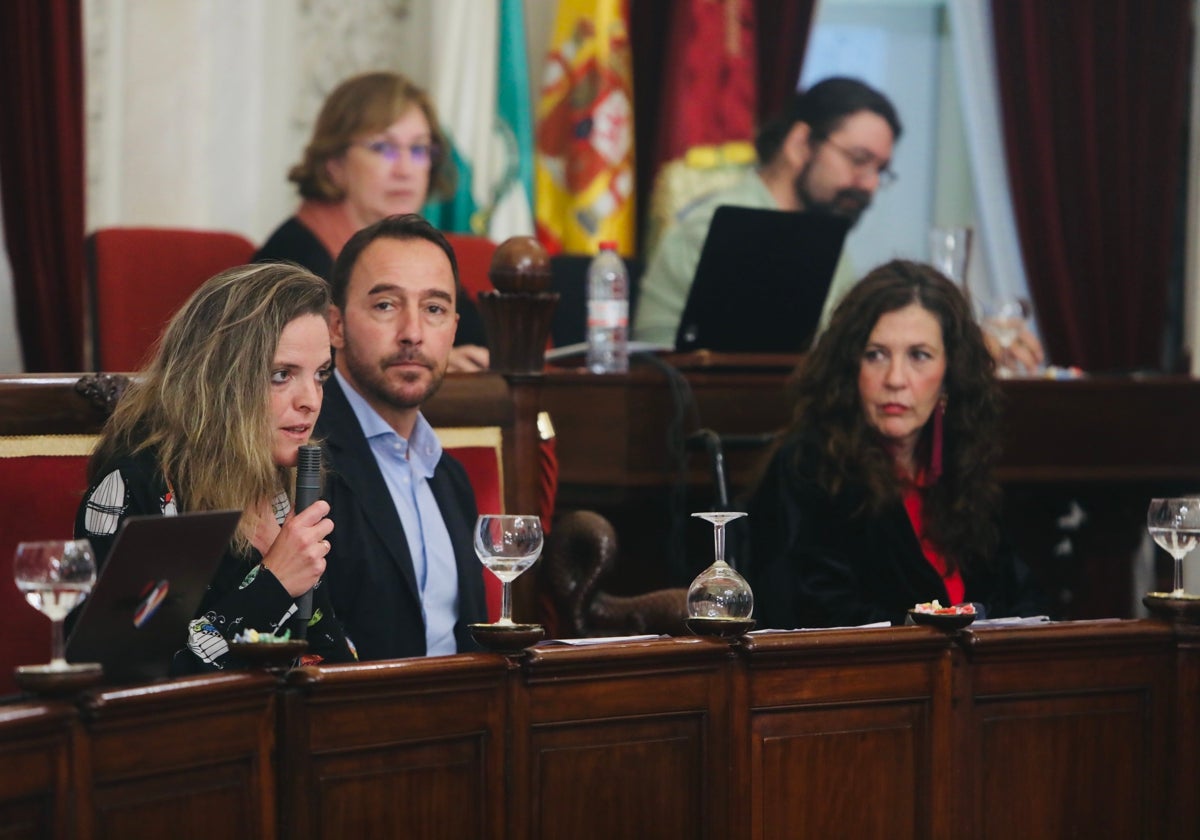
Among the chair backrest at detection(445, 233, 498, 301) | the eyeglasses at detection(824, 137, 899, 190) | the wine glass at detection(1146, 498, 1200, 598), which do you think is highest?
the eyeglasses at detection(824, 137, 899, 190)

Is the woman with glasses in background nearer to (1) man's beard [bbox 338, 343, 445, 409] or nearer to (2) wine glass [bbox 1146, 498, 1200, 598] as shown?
(1) man's beard [bbox 338, 343, 445, 409]

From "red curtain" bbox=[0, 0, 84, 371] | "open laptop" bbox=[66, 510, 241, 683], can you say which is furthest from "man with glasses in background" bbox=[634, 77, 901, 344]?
"open laptop" bbox=[66, 510, 241, 683]

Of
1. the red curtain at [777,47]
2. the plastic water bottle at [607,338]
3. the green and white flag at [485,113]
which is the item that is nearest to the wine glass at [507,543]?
the plastic water bottle at [607,338]

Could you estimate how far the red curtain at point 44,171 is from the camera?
438cm

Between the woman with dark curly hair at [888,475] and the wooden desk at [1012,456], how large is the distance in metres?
0.36

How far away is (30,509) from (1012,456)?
8.12ft

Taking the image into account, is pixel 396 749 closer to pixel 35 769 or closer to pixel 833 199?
pixel 35 769

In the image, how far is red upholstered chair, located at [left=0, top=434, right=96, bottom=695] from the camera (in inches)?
96.6

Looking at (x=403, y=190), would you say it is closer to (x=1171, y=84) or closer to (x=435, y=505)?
(x=435, y=505)

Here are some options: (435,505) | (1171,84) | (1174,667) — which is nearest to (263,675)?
(435,505)

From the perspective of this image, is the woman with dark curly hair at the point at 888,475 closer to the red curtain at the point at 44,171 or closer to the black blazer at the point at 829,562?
the black blazer at the point at 829,562

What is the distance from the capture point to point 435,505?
9.13 ft

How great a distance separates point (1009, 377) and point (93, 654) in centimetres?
290

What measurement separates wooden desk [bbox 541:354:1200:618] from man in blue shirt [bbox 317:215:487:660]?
0.54 meters
